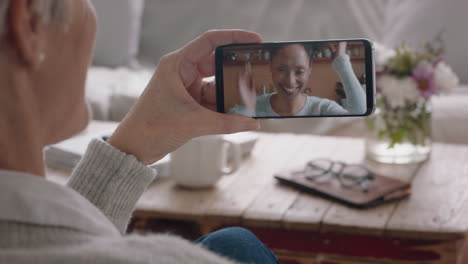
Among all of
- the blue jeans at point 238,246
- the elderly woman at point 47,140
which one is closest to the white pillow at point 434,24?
the blue jeans at point 238,246

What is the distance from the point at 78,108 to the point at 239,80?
310 millimetres

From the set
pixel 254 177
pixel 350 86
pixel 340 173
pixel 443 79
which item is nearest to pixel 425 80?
pixel 443 79

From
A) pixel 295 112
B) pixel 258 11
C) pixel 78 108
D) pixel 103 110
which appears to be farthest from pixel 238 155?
pixel 258 11

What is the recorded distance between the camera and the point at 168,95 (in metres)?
0.90

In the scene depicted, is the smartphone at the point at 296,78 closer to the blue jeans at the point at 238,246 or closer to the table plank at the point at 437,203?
the blue jeans at the point at 238,246

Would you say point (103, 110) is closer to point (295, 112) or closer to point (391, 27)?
point (391, 27)

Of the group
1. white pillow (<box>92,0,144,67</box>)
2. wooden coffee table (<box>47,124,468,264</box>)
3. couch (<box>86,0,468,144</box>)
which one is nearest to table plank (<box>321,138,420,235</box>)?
wooden coffee table (<box>47,124,468,264</box>)

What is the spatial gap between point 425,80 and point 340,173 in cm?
33

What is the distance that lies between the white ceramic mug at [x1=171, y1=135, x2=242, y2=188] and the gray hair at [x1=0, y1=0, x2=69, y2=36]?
34.8 inches

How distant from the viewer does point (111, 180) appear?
0.86 meters

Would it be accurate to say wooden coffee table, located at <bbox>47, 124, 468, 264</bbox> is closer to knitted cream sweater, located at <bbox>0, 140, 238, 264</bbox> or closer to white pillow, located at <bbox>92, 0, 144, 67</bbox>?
knitted cream sweater, located at <bbox>0, 140, 238, 264</bbox>

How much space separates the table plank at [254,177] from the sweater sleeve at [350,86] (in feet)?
1.47

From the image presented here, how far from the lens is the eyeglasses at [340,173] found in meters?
1.38

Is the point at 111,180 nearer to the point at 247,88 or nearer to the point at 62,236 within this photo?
the point at 247,88
